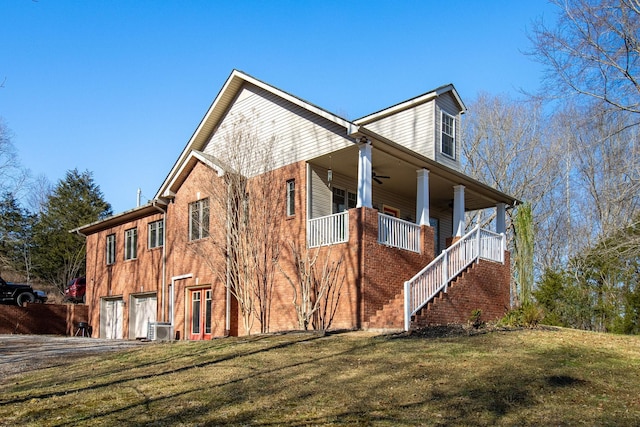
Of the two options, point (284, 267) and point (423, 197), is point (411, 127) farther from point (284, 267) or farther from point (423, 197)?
point (284, 267)

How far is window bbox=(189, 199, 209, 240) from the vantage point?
67.0ft

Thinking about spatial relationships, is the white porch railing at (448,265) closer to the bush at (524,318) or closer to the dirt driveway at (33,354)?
the bush at (524,318)

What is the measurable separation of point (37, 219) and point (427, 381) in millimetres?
45484

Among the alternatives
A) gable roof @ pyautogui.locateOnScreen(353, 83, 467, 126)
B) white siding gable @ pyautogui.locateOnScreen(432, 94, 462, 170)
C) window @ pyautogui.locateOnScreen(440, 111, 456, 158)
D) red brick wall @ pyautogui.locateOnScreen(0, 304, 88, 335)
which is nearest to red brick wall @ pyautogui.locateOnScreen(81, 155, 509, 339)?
gable roof @ pyautogui.locateOnScreen(353, 83, 467, 126)

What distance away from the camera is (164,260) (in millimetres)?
23141

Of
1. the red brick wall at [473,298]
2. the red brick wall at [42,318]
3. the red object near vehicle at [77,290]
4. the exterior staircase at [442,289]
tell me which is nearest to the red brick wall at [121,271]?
the red brick wall at [42,318]

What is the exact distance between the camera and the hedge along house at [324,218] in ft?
52.6

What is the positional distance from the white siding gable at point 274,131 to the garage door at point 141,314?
7.11 metres

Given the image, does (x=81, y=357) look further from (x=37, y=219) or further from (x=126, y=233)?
(x=37, y=219)

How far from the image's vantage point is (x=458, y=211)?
1978 cm

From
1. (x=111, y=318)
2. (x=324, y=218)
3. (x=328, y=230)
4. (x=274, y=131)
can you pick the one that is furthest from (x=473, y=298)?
(x=111, y=318)

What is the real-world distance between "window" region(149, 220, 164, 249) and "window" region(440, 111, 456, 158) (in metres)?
11.0

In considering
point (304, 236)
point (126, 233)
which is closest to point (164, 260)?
point (126, 233)

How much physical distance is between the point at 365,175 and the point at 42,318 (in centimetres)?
1949
